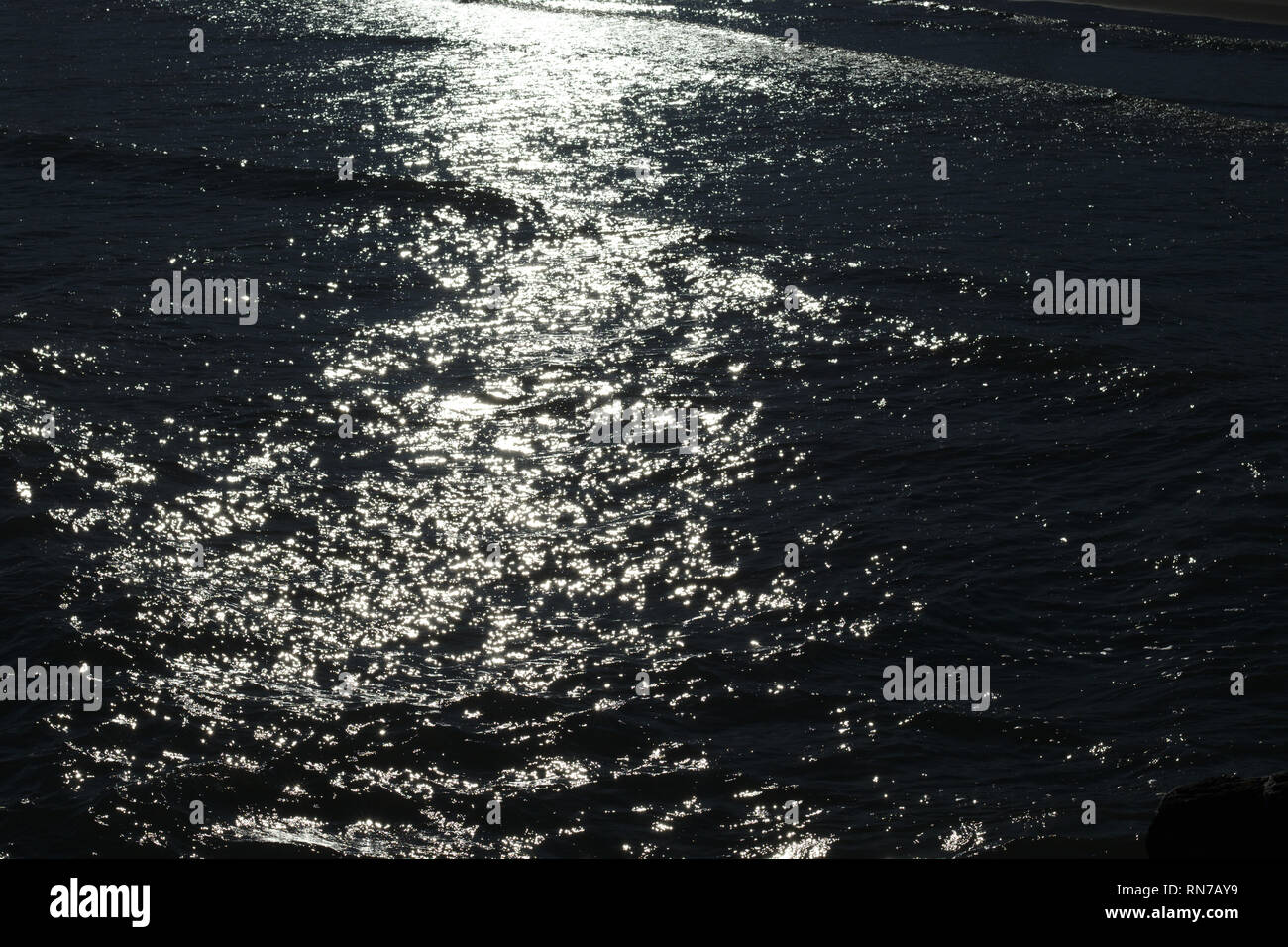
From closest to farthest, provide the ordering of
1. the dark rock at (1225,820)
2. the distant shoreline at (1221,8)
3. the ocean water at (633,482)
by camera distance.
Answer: the dark rock at (1225,820) < the ocean water at (633,482) < the distant shoreline at (1221,8)

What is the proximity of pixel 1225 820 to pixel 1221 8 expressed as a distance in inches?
1488

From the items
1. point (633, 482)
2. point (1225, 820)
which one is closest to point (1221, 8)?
point (633, 482)

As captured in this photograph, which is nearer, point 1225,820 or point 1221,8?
point 1225,820

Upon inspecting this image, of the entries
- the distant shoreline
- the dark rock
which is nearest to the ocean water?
the dark rock

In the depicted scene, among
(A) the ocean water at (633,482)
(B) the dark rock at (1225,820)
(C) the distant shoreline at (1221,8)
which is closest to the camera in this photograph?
(B) the dark rock at (1225,820)

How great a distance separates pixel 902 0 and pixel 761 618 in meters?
35.6

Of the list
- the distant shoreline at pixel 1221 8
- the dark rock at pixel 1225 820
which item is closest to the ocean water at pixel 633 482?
the dark rock at pixel 1225 820

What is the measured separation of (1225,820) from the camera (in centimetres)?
623

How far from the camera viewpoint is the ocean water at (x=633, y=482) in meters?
8.66

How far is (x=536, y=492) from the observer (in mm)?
12508

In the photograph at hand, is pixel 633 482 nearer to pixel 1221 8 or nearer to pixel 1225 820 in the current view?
pixel 1225 820

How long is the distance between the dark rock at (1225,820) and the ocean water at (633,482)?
1329 mm

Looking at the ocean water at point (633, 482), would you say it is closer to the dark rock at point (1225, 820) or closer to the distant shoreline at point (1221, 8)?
the dark rock at point (1225, 820)
